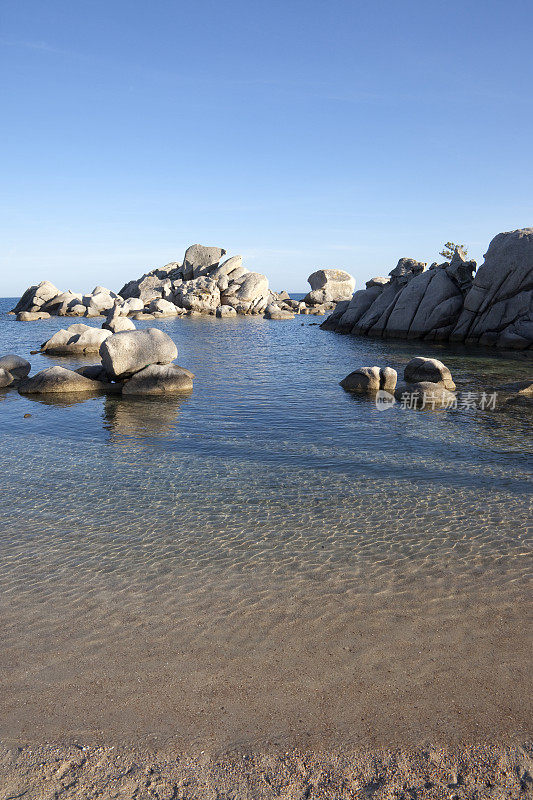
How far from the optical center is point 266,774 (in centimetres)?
468

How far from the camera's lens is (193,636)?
6.74m

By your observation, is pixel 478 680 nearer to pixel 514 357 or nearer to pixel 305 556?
pixel 305 556

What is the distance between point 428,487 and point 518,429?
6.78 metres

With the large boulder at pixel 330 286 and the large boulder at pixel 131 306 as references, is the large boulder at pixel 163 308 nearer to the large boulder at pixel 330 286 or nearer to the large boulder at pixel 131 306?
the large boulder at pixel 131 306

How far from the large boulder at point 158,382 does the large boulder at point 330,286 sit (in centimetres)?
7470

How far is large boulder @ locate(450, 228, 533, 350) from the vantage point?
122ft

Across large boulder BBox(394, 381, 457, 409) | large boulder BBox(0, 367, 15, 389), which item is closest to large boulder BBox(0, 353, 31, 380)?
large boulder BBox(0, 367, 15, 389)

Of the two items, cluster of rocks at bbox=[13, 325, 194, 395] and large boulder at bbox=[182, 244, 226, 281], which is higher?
large boulder at bbox=[182, 244, 226, 281]

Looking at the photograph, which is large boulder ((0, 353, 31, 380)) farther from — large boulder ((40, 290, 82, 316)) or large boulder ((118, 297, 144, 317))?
large boulder ((40, 290, 82, 316))

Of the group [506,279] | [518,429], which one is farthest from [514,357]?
[518,429]

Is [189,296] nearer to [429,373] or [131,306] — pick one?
[131,306]

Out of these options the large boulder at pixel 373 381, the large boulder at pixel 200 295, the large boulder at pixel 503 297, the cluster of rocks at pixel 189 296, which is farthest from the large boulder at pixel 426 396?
the large boulder at pixel 200 295

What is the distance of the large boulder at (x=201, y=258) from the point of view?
288 feet

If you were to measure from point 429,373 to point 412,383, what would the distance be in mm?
879
